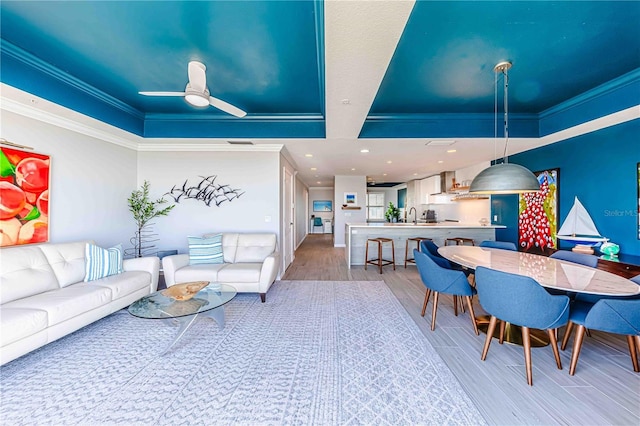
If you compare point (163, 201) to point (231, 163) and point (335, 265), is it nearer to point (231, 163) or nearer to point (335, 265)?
point (231, 163)

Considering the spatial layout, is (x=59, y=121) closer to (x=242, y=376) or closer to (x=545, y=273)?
(x=242, y=376)

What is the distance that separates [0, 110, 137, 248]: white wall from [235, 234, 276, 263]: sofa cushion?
1966 mm

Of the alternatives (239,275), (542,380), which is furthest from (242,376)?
(542,380)

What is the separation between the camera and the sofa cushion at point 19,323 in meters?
1.89

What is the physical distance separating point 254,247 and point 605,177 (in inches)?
198

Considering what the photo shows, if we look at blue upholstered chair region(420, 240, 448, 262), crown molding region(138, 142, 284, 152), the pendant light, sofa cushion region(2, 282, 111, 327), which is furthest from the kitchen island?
sofa cushion region(2, 282, 111, 327)

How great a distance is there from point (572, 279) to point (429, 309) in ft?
5.02

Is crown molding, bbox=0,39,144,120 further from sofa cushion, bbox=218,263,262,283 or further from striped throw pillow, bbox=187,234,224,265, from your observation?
sofa cushion, bbox=218,263,262,283

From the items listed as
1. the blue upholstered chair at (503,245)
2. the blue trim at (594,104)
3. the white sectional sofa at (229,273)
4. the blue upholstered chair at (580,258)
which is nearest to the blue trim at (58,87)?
the white sectional sofa at (229,273)

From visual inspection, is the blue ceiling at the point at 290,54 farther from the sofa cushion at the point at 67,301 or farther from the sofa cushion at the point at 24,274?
the sofa cushion at the point at 67,301

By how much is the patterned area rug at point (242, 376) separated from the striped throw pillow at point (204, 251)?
1.06m

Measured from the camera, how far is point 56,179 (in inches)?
124

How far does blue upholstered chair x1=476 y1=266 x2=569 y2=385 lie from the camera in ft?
6.01

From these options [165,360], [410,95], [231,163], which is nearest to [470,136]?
[410,95]
